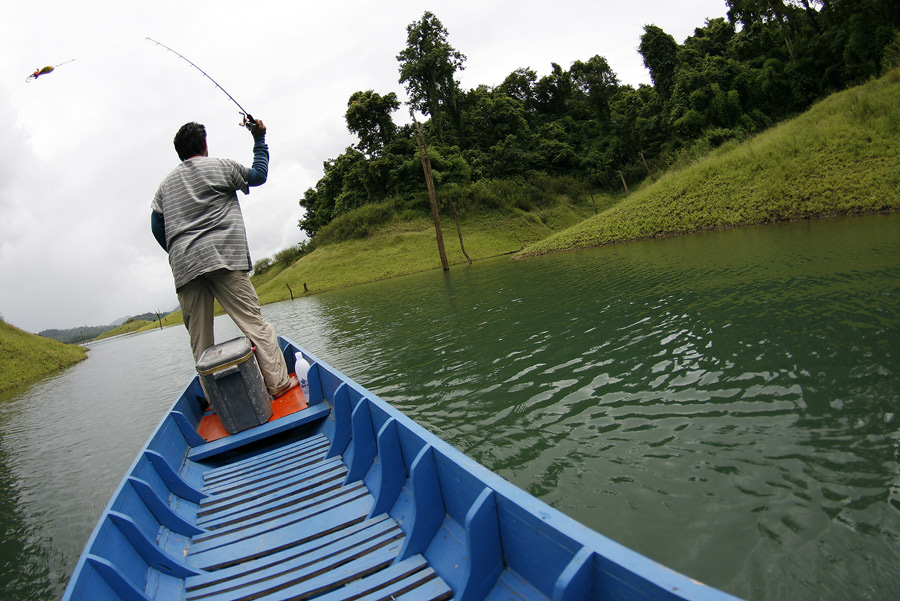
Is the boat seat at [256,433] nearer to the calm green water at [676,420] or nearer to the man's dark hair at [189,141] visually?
the calm green water at [676,420]

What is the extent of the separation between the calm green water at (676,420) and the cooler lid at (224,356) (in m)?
1.73

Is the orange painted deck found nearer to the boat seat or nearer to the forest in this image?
the boat seat

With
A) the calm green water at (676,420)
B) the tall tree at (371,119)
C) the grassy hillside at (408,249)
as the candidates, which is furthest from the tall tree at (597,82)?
the calm green water at (676,420)

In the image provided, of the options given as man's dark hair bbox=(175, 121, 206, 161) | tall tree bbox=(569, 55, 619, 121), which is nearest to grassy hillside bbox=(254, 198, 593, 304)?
tall tree bbox=(569, 55, 619, 121)

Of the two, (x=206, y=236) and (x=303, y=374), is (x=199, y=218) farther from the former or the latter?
(x=303, y=374)

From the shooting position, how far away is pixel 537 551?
1.47 meters

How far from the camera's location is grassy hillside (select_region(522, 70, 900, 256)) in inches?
549

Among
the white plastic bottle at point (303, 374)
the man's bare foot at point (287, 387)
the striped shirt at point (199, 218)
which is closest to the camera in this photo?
the striped shirt at point (199, 218)

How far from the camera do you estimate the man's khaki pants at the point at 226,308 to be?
4059 mm

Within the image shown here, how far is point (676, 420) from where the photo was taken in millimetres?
3615

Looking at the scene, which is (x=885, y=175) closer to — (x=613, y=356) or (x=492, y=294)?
(x=492, y=294)

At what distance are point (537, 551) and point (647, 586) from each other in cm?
47

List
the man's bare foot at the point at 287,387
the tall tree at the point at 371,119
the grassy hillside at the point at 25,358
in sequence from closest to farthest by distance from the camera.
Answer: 1. the man's bare foot at the point at 287,387
2. the grassy hillside at the point at 25,358
3. the tall tree at the point at 371,119

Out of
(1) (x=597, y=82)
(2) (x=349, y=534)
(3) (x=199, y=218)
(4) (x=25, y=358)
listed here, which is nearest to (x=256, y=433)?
(2) (x=349, y=534)
